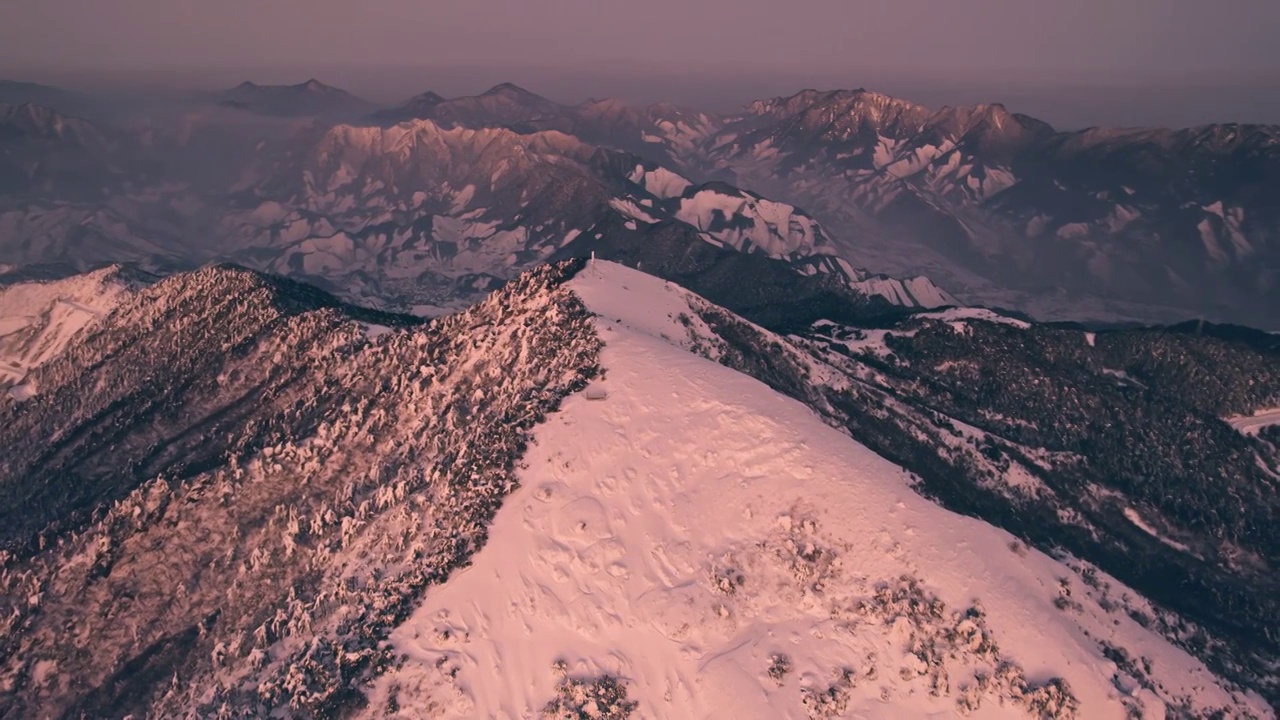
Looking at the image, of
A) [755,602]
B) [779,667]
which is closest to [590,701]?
[779,667]

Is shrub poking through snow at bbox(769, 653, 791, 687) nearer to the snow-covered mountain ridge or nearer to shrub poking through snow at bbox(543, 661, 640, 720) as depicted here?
the snow-covered mountain ridge

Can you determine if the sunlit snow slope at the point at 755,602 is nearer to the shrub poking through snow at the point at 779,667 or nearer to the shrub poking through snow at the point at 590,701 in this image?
the shrub poking through snow at the point at 779,667

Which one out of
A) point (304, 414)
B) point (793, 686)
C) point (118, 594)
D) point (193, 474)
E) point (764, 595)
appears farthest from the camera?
point (304, 414)

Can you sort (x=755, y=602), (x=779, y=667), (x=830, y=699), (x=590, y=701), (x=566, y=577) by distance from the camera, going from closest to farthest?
(x=830, y=699) < (x=590, y=701) < (x=779, y=667) < (x=755, y=602) < (x=566, y=577)

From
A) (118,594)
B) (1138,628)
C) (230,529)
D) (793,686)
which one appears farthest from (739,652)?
(118,594)

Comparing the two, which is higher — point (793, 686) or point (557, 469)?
point (557, 469)

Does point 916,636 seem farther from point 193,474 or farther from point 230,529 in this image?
point 193,474

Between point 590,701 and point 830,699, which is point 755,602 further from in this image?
point 590,701

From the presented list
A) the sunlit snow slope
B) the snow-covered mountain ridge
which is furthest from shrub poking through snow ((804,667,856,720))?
the snow-covered mountain ridge

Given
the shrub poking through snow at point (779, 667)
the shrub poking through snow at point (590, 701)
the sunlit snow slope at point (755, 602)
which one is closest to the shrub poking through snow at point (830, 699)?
the sunlit snow slope at point (755, 602)
